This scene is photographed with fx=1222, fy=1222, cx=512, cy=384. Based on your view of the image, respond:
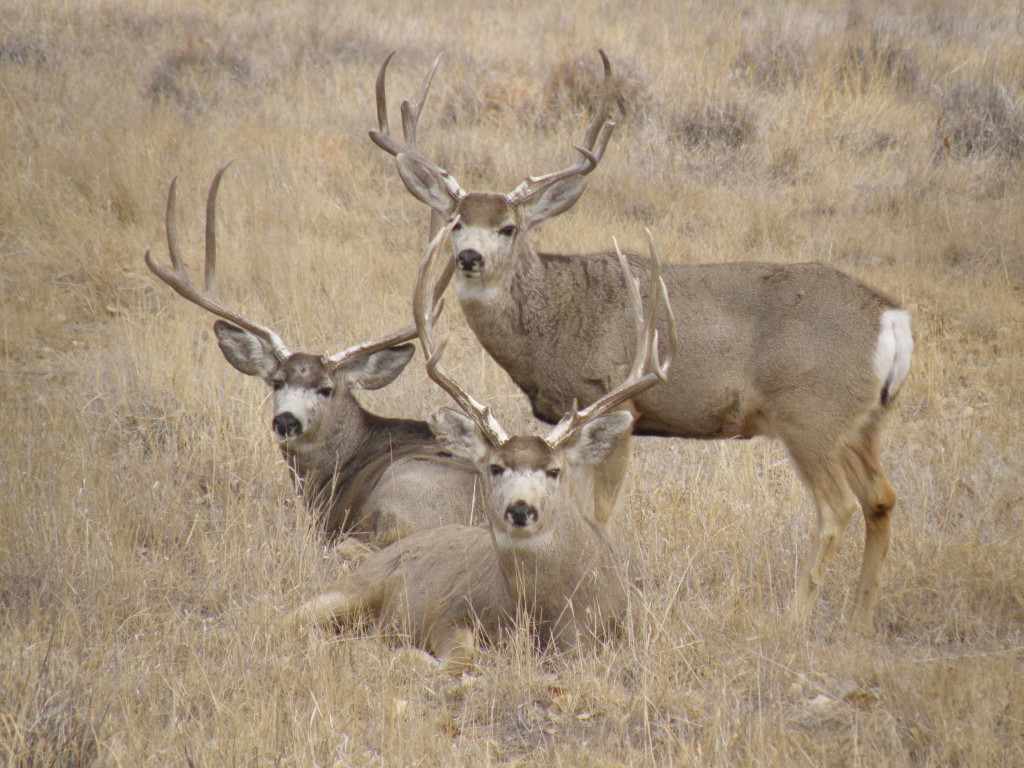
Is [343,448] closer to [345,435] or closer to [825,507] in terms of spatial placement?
[345,435]

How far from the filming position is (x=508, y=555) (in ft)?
16.1

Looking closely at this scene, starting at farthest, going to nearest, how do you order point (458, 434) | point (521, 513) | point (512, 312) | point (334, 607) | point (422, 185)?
point (422, 185) → point (512, 312) → point (334, 607) → point (458, 434) → point (521, 513)

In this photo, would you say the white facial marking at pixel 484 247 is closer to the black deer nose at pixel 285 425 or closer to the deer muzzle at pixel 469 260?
the deer muzzle at pixel 469 260

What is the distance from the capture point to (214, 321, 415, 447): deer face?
645 centimetres

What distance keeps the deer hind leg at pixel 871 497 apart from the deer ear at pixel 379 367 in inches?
98.0

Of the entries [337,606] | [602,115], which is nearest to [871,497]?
[602,115]

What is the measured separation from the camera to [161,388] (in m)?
7.85

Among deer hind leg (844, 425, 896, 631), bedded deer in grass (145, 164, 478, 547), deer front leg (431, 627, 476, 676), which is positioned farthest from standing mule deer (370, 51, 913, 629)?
deer front leg (431, 627, 476, 676)

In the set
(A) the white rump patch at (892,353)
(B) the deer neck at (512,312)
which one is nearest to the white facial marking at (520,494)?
(B) the deer neck at (512,312)

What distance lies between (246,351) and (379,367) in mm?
740

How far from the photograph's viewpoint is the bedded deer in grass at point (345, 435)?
6.36 m

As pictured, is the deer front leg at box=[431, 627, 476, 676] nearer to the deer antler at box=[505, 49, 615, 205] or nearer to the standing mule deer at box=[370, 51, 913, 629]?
the standing mule deer at box=[370, 51, 913, 629]

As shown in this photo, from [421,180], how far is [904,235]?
5262 millimetres

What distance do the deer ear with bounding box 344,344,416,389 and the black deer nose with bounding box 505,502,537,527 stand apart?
2287mm
